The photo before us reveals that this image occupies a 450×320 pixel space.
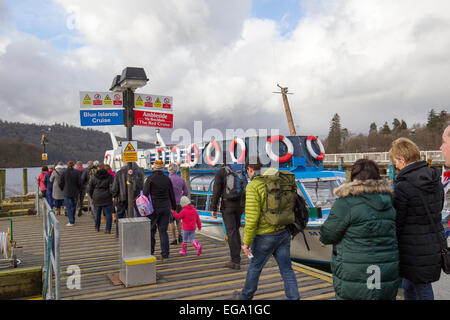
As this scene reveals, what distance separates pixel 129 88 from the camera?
668 cm

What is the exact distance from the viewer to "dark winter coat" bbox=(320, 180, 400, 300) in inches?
124

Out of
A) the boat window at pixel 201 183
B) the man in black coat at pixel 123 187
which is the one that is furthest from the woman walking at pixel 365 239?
the boat window at pixel 201 183

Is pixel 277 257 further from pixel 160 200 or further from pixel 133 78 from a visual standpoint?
pixel 133 78

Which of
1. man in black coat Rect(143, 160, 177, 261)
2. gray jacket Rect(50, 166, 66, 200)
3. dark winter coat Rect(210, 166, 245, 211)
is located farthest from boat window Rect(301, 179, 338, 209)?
gray jacket Rect(50, 166, 66, 200)

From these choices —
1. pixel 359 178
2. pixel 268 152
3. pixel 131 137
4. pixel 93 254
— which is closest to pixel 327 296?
pixel 359 178

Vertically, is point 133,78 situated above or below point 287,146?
above

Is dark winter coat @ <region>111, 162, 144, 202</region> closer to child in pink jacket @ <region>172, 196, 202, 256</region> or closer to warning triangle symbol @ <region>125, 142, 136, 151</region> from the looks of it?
child in pink jacket @ <region>172, 196, 202, 256</region>

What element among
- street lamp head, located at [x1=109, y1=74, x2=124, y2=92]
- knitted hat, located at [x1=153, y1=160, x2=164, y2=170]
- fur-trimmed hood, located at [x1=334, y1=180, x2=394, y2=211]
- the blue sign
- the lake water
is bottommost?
the lake water

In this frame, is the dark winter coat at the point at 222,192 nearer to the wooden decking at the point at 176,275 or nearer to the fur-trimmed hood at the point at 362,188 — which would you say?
the wooden decking at the point at 176,275

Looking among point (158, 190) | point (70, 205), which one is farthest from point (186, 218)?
point (70, 205)

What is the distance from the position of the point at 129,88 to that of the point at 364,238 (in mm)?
4956

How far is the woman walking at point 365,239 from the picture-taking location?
3160mm

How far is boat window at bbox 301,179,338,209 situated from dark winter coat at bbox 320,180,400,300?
7.03 metres

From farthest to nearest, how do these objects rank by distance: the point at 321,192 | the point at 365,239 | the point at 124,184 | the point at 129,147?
the point at 321,192 → the point at 124,184 → the point at 129,147 → the point at 365,239
